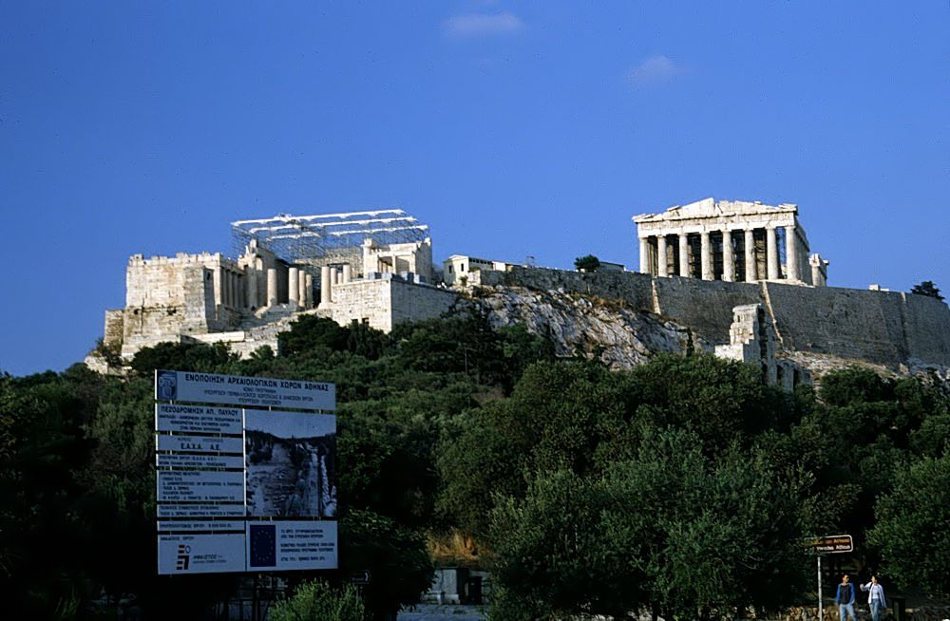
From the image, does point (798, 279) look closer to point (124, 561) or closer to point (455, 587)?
point (455, 587)

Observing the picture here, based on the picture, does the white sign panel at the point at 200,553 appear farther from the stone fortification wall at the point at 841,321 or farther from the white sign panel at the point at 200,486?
the stone fortification wall at the point at 841,321

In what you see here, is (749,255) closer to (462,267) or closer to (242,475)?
(462,267)

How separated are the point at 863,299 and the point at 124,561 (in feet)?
243

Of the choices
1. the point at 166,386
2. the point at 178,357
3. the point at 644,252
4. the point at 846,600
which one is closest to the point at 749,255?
the point at 644,252

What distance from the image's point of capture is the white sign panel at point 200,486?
1942 cm

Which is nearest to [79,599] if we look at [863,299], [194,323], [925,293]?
[194,323]

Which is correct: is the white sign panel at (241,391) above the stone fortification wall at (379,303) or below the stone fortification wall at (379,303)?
below

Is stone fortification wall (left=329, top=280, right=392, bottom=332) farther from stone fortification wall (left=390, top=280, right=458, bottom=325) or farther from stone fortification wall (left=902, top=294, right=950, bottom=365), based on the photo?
stone fortification wall (left=902, top=294, right=950, bottom=365)

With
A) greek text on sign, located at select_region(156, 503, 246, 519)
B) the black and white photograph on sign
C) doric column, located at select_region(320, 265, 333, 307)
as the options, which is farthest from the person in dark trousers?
doric column, located at select_region(320, 265, 333, 307)

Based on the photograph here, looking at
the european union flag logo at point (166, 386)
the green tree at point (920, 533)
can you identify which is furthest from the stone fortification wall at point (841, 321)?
the european union flag logo at point (166, 386)

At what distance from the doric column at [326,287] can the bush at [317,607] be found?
5733 cm

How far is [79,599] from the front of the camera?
20.9 meters

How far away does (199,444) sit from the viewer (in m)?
19.8

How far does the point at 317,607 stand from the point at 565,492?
6996 millimetres
